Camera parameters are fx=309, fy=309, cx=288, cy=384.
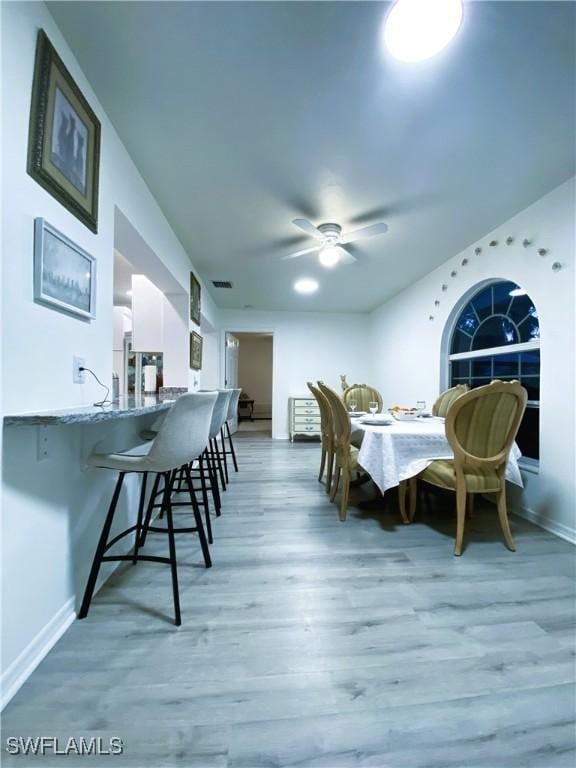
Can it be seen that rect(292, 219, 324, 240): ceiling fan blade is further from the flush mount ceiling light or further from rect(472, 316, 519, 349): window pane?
rect(472, 316, 519, 349): window pane

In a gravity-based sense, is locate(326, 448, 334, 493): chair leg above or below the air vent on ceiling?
below

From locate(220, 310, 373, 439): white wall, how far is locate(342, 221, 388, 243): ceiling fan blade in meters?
3.29

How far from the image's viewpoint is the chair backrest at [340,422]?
7.79 feet

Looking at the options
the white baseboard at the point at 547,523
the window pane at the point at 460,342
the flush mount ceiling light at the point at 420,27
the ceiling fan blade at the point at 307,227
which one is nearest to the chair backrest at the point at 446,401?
the window pane at the point at 460,342

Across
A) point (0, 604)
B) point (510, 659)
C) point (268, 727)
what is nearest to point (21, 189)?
point (0, 604)

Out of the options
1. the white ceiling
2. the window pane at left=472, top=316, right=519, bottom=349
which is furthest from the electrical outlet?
the window pane at left=472, top=316, right=519, bottom=349

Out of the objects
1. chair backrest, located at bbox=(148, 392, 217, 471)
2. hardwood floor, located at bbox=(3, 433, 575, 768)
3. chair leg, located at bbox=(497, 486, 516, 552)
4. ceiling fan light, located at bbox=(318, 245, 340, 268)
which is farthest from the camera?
ceiling fan light, located at bbox=(318, 245, 340, 268)

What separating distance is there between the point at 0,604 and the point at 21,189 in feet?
4.38

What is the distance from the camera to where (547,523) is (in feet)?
7.45

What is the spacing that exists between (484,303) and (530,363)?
843 mm

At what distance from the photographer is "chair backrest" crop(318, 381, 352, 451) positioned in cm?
237

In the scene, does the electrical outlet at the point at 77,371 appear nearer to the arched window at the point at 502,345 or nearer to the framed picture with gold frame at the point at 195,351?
the framed picture with gold frame at the point at 195,351

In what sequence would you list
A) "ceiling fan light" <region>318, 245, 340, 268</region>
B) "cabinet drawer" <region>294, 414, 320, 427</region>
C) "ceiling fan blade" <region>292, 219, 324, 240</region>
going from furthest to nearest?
"cabinet drawer" <region>294, 414, 320, 427</region>, "ceiling fan light" <region>318, 245, 340, 268</region>, "ceiling fan blade" <region>292, 219, 324, 240</region>

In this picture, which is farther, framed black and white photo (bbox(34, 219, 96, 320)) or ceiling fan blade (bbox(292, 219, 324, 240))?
ceiling fan blade (bbox(292, 219, 324, 240))
